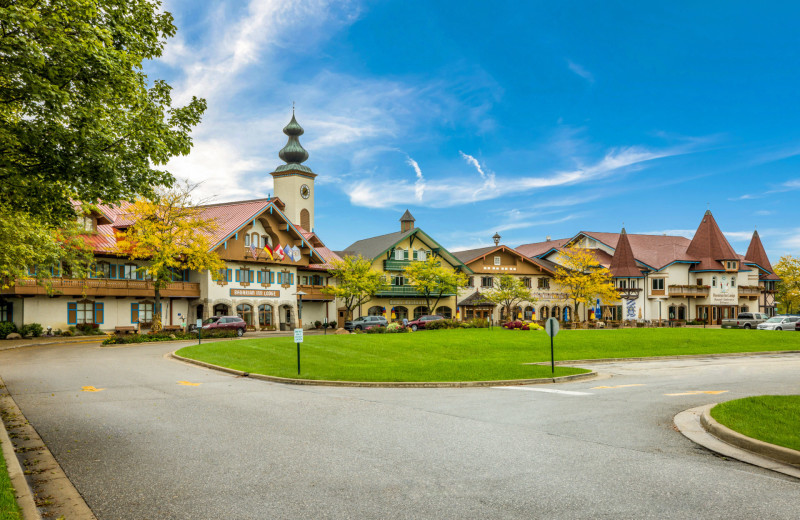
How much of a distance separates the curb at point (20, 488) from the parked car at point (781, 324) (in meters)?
54.7

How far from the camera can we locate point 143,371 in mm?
21234

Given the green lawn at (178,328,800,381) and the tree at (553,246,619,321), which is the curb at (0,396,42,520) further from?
the tree at (553,246,619,321)

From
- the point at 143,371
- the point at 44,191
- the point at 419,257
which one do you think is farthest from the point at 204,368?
the point at 419,257

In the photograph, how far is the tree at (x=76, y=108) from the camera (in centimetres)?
Answer: 945

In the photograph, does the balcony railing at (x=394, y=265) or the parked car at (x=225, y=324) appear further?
the balcony railing at (x=394, y=265)

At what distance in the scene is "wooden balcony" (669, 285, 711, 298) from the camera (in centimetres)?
6750

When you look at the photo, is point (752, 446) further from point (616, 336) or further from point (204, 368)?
point (616, 336)

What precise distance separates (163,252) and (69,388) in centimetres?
2485

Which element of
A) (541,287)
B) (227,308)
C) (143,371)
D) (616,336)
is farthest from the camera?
(541,287)

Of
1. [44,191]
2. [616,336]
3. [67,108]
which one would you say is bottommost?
[616,336]

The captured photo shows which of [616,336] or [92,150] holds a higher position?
[92,150]

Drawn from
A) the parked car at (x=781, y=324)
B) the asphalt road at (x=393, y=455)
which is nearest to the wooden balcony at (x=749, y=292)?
the parked car at (x=781, y=324)

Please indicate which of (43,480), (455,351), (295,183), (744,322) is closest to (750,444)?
(43,480)

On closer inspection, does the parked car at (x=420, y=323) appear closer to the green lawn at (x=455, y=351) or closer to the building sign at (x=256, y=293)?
the green lawn at (x=455, y=351)
